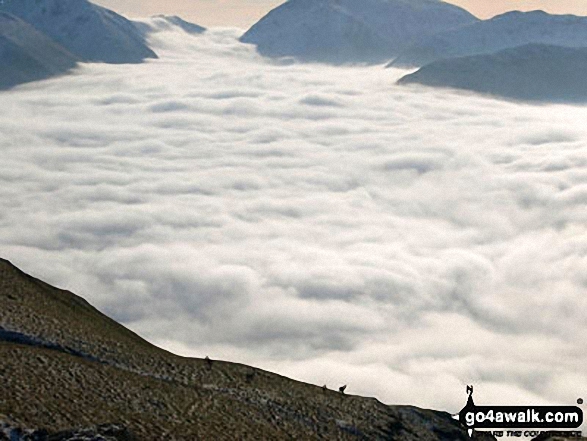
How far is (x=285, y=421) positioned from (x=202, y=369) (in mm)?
11194

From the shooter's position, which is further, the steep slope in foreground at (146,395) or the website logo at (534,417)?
the website logo at (534,417)

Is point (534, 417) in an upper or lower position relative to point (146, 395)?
upper

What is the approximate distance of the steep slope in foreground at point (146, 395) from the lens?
152 feet

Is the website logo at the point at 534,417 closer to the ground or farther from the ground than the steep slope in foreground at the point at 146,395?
farther from the ground

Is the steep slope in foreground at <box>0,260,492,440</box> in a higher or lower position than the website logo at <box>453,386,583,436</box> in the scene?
lower

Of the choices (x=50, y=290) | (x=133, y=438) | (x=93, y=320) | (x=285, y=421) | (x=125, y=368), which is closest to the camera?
(x=133, y=438)

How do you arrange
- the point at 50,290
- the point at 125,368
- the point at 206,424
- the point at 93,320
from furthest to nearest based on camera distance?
the point at 50,290 < the point at 93,320 < the point at 125,368 < the point at 206,424

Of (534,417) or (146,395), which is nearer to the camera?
(146,395)

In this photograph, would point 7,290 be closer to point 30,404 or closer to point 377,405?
point 30,404

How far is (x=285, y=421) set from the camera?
55.2 m

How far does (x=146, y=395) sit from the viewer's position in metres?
52.3

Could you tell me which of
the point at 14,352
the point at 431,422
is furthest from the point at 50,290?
the point at 431,422

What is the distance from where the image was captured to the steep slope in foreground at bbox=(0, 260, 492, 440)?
4619 cm

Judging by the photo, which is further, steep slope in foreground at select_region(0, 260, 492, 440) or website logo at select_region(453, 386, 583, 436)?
website logo at select_region(453, 386, 583, 436)
